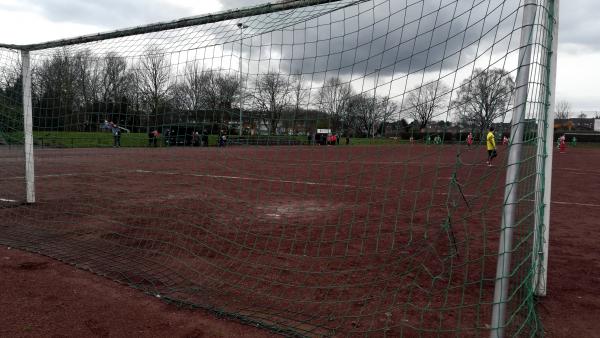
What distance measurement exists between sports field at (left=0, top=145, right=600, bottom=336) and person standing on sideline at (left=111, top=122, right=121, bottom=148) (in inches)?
25.9

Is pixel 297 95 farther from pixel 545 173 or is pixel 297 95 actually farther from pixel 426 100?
pixel 545 173

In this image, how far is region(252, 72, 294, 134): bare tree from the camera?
4.75 m

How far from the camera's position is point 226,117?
5301 mm

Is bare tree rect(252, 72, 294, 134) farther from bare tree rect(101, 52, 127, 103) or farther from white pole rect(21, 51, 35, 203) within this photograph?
white pole rect(21, 51, 35, 203)

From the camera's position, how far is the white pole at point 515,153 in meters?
2.31

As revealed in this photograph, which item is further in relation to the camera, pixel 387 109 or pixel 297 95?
pixel 297 95

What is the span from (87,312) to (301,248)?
2.43 m

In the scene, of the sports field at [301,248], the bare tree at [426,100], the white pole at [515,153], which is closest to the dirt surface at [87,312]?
the sports field at [301,248]

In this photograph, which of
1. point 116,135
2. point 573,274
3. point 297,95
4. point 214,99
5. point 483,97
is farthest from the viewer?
point 116,135

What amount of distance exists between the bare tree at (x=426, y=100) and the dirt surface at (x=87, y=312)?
2.28 metres

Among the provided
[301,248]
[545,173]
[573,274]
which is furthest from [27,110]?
[573,274]

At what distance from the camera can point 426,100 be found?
3475 millimetres

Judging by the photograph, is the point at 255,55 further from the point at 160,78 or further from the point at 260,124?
the point at 160,78

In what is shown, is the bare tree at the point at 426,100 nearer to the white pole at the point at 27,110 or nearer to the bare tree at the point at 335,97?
the bare tree at the point at 335,97
